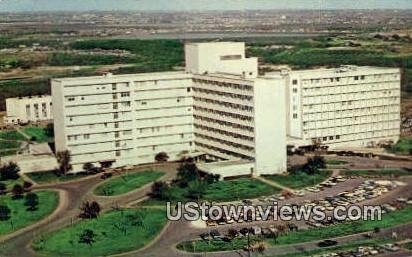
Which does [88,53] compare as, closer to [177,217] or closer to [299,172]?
[299,172]

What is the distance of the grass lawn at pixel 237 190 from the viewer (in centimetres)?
2252

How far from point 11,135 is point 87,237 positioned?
1771 cm

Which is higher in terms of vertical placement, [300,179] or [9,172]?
[9,172]

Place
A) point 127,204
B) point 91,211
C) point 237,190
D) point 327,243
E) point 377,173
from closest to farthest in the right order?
point 327,243 < point 91,211 < point 127,204 < point 237,190 < point 377,173

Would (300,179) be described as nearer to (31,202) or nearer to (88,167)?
(88,167)

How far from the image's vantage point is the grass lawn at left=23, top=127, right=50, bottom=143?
33594 millimetres

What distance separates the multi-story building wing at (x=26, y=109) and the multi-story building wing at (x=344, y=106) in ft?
50.7

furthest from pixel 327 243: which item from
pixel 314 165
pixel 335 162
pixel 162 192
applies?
pixel 335 162

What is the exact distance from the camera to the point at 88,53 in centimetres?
5906

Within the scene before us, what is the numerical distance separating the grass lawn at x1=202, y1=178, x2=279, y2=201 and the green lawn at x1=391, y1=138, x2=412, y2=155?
7.62 m

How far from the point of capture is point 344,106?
30344 mm

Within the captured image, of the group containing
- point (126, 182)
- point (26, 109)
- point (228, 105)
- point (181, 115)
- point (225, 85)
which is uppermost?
point (225, 85)

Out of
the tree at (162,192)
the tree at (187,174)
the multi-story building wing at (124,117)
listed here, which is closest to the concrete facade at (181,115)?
the multi-story building wing at (124,117)

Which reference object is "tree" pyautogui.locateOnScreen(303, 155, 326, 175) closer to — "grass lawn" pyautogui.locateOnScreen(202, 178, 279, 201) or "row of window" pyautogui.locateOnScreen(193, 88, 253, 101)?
"grass lawn" pyautogui.locateOnScreen(202, 178, 279, 201)
